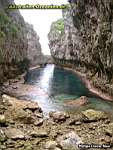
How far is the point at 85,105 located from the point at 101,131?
1322 centimetres

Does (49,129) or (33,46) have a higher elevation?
(33,46)

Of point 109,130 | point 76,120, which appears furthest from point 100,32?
point 109,130

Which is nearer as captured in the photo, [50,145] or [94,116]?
[50,145]

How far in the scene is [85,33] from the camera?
2302 inches

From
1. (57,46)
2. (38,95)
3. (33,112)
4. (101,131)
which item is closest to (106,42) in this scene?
(38,95)

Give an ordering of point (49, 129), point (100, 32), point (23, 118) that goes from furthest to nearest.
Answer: point (100, 32)
point (23, 118)
point (49, 129)

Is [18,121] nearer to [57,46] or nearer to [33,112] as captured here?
[33,112]

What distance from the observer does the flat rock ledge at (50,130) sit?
701 inches

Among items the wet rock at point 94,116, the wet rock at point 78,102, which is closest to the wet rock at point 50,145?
the wet rock at point 94,116

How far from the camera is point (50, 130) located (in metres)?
22.7

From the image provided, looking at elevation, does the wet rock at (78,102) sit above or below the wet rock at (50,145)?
below

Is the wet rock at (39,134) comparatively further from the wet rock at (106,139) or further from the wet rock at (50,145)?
the wet rock at (106,139)

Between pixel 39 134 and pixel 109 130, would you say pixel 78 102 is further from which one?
pixel 39 134

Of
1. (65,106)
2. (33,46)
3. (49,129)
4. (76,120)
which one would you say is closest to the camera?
(49,129)
